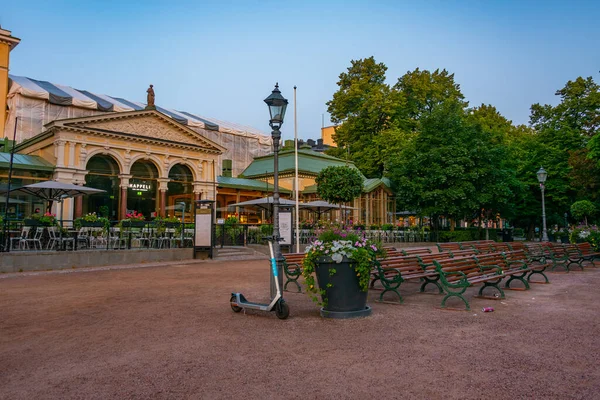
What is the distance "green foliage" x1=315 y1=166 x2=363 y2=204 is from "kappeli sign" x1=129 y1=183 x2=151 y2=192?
452 inches

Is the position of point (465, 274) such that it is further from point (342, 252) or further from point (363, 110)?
point (363, 110)

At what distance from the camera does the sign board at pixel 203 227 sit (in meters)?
18.6

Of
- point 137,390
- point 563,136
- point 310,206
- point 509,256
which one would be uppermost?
point 563,136

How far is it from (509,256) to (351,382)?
29.5ft

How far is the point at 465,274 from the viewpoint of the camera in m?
8.74

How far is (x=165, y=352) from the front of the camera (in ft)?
17.4

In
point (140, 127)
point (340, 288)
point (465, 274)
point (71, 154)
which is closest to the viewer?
point (340, 288)

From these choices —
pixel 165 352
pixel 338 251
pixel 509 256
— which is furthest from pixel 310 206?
pixel 165 352

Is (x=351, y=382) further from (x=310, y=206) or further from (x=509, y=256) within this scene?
(x=310, y=206)

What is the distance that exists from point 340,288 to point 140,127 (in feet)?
81.3

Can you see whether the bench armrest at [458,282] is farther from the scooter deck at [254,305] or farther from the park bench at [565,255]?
the park bench at [565,255]

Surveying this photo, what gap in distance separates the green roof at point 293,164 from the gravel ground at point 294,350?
27.6m

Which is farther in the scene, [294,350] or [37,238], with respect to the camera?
[37,238]

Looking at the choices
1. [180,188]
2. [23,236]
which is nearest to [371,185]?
[180,188]
